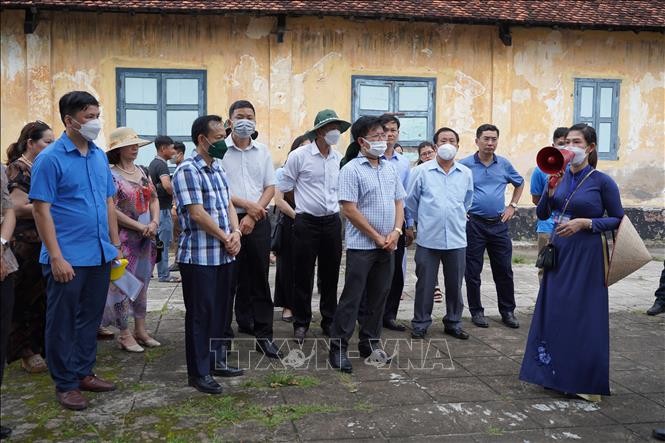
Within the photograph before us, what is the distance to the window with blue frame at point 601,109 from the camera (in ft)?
44.1

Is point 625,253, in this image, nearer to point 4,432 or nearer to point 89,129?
point 89,129

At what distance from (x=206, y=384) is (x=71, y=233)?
4.27 ft

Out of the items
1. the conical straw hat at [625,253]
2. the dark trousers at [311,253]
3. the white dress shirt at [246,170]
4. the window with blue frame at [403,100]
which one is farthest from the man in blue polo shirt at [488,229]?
the window with blue frame at [403,100]

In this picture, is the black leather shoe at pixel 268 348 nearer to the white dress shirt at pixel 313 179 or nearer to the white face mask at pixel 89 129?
the white dress shirt at pixel 313 179

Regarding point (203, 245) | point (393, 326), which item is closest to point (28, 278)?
point (203, 245)

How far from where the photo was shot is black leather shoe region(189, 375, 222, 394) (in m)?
4.36

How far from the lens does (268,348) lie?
5273mm

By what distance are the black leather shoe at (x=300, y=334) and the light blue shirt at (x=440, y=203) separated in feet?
4.33

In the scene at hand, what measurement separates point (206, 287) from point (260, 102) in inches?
331

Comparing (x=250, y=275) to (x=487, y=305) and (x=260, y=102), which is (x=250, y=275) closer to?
(x=487, y=305)

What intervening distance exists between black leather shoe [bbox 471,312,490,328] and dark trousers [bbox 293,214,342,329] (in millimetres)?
1570

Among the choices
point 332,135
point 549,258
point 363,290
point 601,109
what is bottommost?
point 363,290

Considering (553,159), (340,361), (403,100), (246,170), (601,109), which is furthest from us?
(601,109)

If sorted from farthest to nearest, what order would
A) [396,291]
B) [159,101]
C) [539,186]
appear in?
[159,101] < [539,186] < [396,291]
